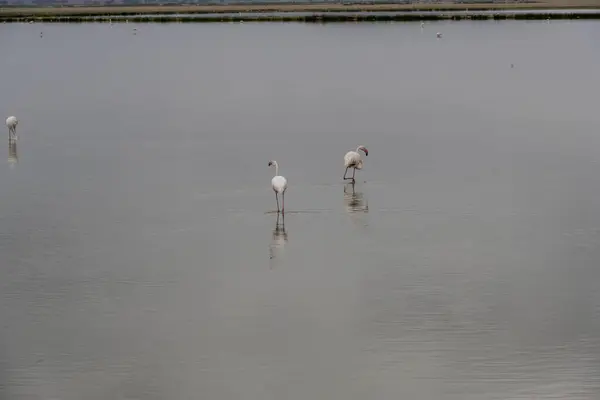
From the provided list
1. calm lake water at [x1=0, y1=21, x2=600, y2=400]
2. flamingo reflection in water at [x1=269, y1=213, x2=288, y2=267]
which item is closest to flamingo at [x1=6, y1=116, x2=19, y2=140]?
calm lake water at [x1=0, y1=21, x2=600, y2=400]

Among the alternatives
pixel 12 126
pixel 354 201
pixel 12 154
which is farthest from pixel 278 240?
pixel 12 126

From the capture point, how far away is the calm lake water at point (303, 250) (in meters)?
14.3

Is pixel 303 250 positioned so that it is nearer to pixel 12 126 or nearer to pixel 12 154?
pixel 12 154

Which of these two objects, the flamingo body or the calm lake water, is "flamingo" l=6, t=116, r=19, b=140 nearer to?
the calm lake water

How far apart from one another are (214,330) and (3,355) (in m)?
2.55

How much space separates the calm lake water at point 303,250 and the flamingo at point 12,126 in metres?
0.82

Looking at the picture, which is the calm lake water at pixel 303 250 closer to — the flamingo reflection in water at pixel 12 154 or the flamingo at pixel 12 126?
the flamingo reflection in water at pixel 12 154

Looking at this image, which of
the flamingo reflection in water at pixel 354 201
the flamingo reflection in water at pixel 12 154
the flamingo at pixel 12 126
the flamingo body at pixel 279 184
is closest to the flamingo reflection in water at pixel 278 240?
the flamingo body at pixel 279 184

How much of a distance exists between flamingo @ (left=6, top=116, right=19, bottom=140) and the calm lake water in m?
0.82

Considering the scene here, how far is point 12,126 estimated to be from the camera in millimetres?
34500

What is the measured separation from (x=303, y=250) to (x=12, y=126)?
16473mm

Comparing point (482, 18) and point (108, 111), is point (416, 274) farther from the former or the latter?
point (482, 18)

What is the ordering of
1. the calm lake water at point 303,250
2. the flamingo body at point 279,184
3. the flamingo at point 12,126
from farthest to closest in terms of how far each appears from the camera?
the flamingo at point 12,126 < the flamingo body at point 279,184 < the calm lake water at point 303,250

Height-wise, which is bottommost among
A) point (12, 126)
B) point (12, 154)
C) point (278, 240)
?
point (278, 240)
